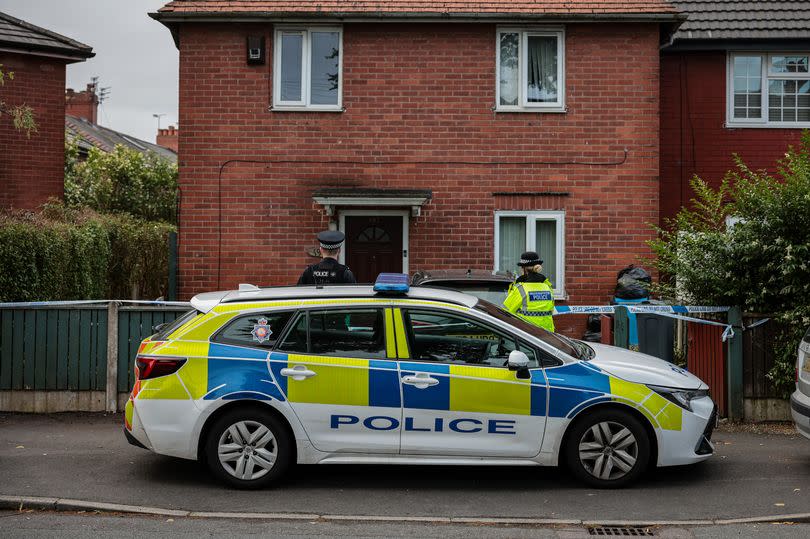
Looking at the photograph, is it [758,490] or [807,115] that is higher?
[807,115]

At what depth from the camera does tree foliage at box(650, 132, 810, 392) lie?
9344mm

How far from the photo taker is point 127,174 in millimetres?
25766

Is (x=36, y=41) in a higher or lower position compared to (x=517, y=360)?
higher

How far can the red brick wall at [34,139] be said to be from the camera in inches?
729

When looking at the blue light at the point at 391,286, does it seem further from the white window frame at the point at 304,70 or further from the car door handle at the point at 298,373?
the white window frame at the point at 304,70

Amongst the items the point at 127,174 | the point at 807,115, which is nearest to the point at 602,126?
the point at 807,115

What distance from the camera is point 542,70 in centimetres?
1440

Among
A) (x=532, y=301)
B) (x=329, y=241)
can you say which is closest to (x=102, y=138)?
(x=329, y=241)

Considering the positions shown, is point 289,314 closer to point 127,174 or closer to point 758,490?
point 758,490

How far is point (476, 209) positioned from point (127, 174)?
14435 millimetres

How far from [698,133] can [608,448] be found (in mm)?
10285

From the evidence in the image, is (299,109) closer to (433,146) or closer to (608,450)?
(433,146)

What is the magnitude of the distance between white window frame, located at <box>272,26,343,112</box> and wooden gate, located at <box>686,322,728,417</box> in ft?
22.2

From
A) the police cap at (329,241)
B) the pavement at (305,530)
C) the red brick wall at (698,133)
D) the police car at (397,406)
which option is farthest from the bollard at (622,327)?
the red brick wall at (698,133)
